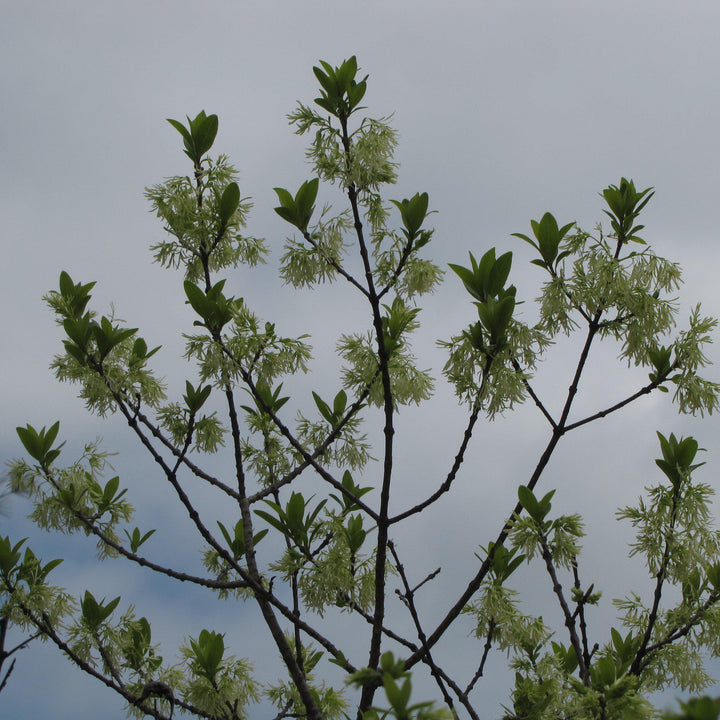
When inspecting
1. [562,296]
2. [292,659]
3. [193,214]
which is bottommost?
[292,659]

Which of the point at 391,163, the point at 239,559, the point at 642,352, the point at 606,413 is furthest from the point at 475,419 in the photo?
the point at 239,559

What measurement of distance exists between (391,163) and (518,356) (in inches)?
40.3

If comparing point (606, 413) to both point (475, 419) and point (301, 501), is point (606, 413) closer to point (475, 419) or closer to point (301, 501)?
point (475, 419)

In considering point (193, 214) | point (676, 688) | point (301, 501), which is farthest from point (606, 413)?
point (193, 214)

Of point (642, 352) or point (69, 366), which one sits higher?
point (69, 366)

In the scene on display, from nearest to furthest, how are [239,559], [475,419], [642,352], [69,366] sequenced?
[475,419], [642,352], [69,366], [239,559]

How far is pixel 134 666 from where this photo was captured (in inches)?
151

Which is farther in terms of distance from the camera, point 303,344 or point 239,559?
point 239,559

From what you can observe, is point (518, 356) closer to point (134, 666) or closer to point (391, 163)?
point (391, 163)

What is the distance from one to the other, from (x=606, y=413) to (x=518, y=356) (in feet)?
1.52

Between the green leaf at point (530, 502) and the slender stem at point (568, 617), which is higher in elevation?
the green leaf at point (530, 502)

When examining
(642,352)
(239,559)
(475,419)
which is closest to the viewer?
(475,419)

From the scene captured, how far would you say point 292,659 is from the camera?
3461 mm

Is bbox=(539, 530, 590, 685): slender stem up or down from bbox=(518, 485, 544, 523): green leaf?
down
